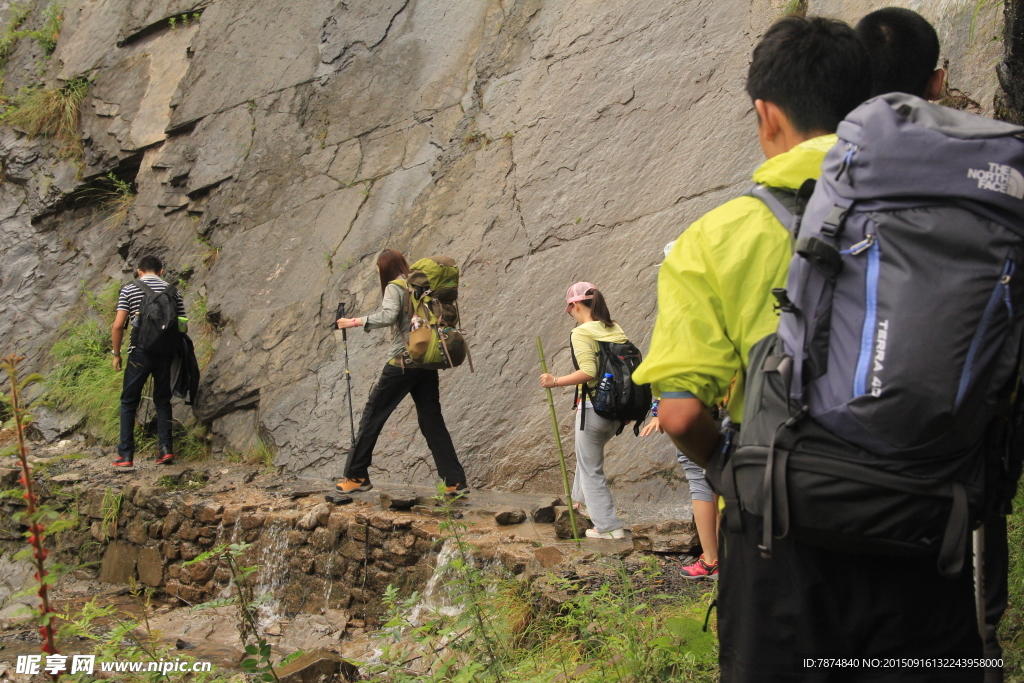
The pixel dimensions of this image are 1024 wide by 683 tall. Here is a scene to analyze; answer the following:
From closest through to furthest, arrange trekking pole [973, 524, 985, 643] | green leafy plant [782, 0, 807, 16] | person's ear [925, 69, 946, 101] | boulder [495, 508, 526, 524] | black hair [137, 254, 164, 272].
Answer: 1. trekking pole [973, 524, 985, 643]
2. person's ear [925, 69, 946, 101]
3. boulder [495, 508, 526, 524]
4. green leafy plant [782, 0, 807, 16]
5. black hair [137, 254, 164, 272]

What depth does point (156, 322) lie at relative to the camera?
812 centimetres

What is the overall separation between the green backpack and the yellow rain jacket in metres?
4.42

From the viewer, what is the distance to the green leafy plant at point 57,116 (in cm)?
1222

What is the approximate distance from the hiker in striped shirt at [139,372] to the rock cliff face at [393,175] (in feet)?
1.98

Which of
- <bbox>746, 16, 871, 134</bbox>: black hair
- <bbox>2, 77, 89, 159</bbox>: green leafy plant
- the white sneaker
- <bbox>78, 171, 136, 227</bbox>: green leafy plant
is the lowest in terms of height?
the white sneaker

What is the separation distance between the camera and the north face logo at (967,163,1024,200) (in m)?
1.46

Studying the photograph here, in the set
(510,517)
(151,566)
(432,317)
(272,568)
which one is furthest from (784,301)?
(151,566)

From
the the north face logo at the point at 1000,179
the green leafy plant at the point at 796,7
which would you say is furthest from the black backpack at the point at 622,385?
the green leafy plant at the point at 796,7

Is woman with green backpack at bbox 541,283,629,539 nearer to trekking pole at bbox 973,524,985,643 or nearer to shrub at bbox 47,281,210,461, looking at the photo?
trekking pole at bbox 973,524,985,643

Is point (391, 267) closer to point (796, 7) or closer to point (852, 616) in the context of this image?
point (796, 7)

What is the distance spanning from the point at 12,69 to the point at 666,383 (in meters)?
14.8

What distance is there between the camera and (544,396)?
722cm

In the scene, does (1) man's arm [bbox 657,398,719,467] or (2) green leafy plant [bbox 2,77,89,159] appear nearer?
(1) man's arm [bbox 657,398,719,467]

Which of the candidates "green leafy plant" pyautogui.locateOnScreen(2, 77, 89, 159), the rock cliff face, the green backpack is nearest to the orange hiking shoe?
the rock cliff face
